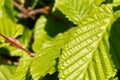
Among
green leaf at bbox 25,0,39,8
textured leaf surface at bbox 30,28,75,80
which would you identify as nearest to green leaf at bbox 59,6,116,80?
textured leaf surface at bbox 30,28,75,80

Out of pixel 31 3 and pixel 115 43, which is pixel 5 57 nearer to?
pixel 31 3

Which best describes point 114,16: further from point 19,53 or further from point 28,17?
point 28,17

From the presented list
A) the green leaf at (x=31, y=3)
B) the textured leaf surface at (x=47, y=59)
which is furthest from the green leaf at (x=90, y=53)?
the green leaf at (x=31, y=3)

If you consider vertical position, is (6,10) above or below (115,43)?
above

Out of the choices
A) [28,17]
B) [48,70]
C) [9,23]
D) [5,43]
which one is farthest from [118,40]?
[28,17]

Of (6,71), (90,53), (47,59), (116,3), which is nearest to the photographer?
(90,53)

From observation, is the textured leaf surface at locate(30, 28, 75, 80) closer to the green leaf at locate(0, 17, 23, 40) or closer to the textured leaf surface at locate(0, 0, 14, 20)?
the green leaf at locate(0, 17, 23, 40)

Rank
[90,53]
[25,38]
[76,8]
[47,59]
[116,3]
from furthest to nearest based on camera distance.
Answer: [25,38] → [76,8] → [116,3] → [47,59] → [90,53]

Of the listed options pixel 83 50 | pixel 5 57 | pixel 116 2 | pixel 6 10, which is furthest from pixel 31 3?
pixel 83 50

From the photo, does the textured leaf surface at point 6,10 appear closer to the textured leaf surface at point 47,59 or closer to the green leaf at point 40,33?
the green leaf at point 40,33
